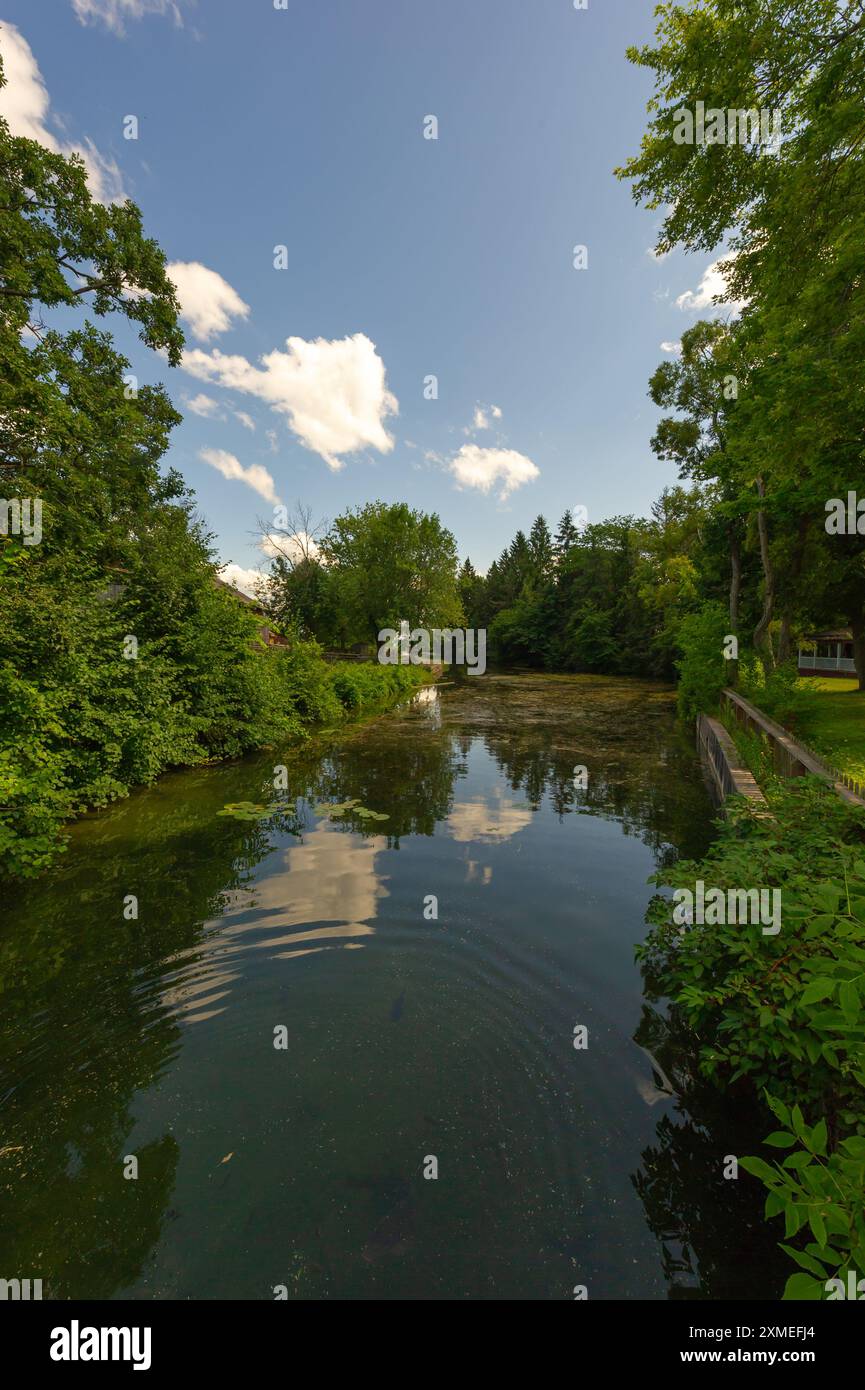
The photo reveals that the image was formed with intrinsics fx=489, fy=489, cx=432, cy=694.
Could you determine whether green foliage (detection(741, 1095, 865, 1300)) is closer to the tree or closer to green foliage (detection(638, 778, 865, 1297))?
green foliage (detection(638, 778, 865, 1297))

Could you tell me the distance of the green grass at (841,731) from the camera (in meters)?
7.30

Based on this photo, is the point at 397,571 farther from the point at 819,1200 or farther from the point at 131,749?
the point at 819,1200

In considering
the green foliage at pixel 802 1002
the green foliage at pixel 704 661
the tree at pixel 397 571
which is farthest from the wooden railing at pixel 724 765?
the tree at pixel 397 571

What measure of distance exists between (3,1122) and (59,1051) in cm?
63

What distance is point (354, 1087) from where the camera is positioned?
140 inches

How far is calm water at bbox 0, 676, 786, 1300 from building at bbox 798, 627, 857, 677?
33.8m

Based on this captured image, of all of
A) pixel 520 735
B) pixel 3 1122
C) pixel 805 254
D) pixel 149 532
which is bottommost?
pixel 3 1122

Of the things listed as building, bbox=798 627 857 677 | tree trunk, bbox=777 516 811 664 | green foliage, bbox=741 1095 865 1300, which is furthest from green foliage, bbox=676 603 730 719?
building, bbox=798 627 857 677

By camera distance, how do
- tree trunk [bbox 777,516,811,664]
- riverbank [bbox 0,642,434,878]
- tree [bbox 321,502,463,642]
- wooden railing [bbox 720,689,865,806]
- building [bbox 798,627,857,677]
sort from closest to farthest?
wooden railing [bbox 720,689,865,806], riverbank [bbox 0,642,434,878], tree trunk [bbox 777,516,811,664], building [bbox 798,627,857,677], tree [bbox 321,502,463,642]

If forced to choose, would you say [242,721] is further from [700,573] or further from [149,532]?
[700,573]

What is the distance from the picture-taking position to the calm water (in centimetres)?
251

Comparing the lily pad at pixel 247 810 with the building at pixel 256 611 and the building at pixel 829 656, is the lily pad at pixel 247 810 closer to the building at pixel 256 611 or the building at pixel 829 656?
the building at pixel 256 611

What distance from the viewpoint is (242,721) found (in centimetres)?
1382
